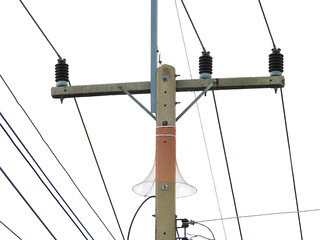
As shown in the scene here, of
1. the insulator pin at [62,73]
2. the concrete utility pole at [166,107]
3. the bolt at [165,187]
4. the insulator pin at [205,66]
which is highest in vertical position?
the insulator pin at [62,73]

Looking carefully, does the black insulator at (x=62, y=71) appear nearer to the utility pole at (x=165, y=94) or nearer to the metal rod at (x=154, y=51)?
the utility pole at (x=165, y=94)

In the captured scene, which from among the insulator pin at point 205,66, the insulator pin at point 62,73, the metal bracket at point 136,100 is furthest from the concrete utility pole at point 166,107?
the insulator pin at point 62,73

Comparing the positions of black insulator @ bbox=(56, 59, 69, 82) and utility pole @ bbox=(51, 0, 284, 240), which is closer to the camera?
utility pole @ bbox=(51, 0, 284, 240)

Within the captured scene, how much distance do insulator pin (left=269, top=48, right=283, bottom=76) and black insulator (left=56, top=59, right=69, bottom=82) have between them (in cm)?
324

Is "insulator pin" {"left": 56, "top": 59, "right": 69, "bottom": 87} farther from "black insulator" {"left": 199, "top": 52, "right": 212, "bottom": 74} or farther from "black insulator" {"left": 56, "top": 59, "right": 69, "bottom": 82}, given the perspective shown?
"black insulator" {"left": 199, "top": 52, "right": 212, "bottom": 74}

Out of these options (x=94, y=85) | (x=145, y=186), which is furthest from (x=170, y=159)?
(x=94, y=85)

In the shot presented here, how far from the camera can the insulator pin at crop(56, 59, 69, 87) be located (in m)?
17.0

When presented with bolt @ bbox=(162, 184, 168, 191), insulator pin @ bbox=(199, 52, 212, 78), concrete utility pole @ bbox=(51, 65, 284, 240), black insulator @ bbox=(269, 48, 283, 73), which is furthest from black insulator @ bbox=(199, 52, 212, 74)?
bolt @ bbox=(162, 184, 168, 191)

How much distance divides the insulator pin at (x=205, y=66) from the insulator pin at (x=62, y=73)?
2.19 m

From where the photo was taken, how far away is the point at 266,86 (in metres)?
16.3

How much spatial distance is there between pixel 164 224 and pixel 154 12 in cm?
336

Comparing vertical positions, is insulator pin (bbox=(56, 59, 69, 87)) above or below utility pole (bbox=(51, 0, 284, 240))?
above

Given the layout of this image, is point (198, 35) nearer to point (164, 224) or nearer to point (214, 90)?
point (214, 90)

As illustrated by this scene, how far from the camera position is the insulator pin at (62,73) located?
17.0 m
